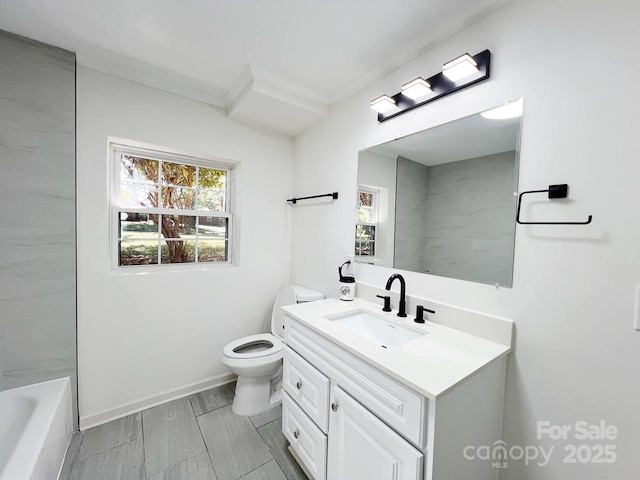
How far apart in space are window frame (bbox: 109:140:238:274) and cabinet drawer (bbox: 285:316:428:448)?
131 cm

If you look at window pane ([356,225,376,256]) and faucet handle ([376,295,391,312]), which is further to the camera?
window pane ([356,225,376,256])

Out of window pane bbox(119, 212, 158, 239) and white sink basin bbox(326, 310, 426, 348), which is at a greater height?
window pane bbox(119, 212, 158, 239)

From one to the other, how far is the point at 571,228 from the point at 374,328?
1006mm

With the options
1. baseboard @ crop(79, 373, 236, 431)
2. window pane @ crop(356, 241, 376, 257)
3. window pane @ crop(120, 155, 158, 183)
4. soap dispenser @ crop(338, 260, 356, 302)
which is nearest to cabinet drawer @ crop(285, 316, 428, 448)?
soap dispenser @ crop(338, 260, 356, 302)

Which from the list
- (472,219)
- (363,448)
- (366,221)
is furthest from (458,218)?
(363,448)

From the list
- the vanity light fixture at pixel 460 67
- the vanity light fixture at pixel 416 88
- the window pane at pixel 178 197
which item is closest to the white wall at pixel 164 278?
the window pane at pixel 178 197

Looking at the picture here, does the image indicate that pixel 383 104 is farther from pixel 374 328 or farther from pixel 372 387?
pixel 372 387

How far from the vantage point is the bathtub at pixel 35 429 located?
42.3 inches

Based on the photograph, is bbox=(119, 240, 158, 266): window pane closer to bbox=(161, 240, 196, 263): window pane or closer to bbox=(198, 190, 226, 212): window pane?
bbox=(161, 240, 196, 263): window pane

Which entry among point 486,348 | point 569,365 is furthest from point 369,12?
point 569,365

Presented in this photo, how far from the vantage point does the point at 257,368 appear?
5.98ft

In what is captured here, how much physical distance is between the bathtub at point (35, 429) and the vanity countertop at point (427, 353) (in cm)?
124

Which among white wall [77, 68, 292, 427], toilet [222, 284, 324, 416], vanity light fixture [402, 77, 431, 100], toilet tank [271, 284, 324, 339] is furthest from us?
toilet tank [271, 284, 324, 339]

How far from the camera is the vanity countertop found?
2.82 feet
